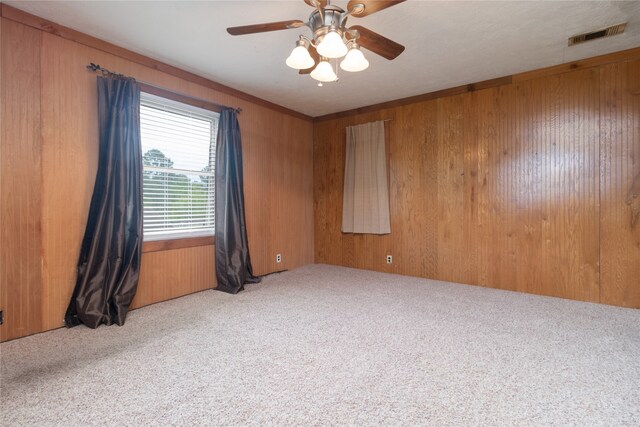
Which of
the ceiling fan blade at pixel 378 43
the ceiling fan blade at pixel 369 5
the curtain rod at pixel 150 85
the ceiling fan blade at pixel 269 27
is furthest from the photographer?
the curtain rod at pixel 150 85

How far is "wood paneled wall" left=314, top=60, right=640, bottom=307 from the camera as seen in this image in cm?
299

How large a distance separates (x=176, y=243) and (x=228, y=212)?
2.19ft

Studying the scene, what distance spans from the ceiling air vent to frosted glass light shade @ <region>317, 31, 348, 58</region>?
7.85 feet

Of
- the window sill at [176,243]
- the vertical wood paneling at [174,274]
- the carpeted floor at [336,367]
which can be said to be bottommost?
the carpeted floor at [336,367]

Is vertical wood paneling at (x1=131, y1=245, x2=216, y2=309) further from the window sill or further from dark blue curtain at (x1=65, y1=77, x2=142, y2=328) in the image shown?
dark blue curtain at (x1=65, y1=77, x2=142, y2=328)

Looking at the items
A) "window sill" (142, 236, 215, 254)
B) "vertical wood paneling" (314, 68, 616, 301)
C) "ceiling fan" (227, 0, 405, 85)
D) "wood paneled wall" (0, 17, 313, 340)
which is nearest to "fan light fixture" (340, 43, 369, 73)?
"ceiling fan" (227, 0, 405, 85)

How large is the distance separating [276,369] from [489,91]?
150 inches

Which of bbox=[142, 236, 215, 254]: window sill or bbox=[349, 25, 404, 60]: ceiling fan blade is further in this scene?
bbox=[142, 236, 215, 254]: window sill

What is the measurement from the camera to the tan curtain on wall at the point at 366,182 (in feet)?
14.6

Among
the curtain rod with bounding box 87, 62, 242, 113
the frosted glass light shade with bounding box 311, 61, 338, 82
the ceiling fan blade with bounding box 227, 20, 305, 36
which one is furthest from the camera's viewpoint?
the curtain rod with bounding box 87, 62, 242, 113

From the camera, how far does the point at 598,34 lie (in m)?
2.62

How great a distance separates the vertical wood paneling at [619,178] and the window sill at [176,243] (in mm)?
4284

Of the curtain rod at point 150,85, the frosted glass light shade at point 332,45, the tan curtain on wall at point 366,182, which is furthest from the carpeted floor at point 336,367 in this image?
the curtain rod at point 150,85

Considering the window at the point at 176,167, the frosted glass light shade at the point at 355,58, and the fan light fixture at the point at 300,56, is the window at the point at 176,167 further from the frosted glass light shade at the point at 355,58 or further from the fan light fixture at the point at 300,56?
the frosted glass light shade at the point at 355,58
